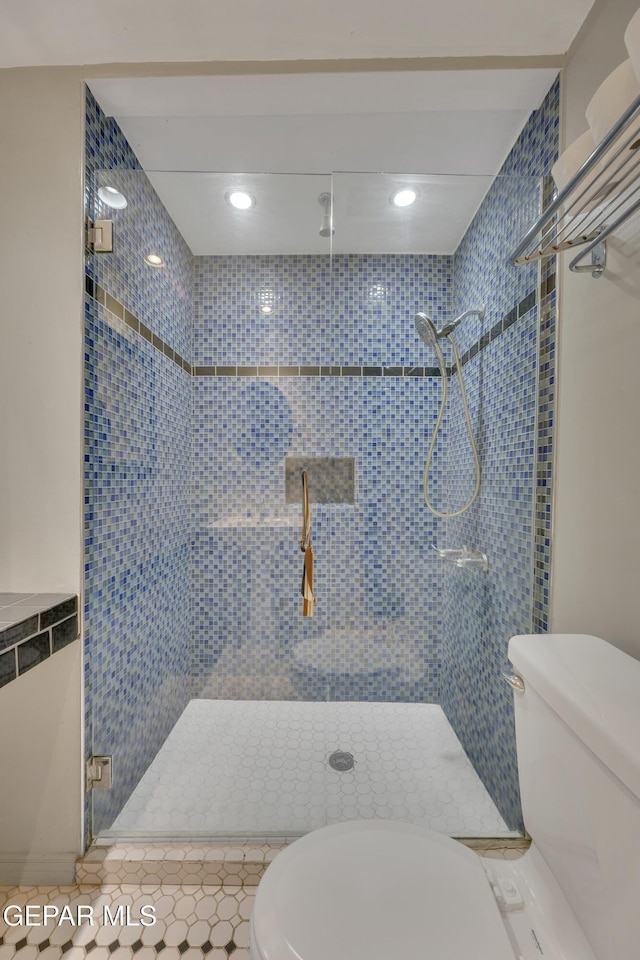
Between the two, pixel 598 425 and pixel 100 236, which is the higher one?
pixel 100 236

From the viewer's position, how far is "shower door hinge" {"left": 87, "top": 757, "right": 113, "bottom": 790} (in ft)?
4.00

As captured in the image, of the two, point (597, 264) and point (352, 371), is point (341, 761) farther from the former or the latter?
point (597, 264)

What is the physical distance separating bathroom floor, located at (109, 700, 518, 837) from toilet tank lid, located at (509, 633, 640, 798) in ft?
2.71

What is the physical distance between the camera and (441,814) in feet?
4.34

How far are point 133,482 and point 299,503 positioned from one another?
64 cm

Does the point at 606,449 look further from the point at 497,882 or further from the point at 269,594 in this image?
the point at 269,594

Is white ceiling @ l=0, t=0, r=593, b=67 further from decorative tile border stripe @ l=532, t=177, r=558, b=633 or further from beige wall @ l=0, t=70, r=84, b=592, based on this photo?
decorative tile border stripe @ l=532, t=177, r=558, b=633

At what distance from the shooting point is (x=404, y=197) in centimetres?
150

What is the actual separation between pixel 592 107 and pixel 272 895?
1.51 m

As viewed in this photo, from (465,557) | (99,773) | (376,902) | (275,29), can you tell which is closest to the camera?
(376,902)

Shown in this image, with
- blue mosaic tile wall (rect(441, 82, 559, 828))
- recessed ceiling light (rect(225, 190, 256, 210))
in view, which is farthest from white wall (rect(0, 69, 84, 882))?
blue mosaic tile wall (rect(441, 82, 559, 828))

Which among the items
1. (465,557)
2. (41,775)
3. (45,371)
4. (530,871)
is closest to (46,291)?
(45,371)

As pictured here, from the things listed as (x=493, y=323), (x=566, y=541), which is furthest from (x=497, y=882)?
(x=493, y=323)

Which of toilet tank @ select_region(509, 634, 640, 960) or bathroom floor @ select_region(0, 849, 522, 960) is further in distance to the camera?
bathroom floor @ select_region(0, 849, 522, 960)
